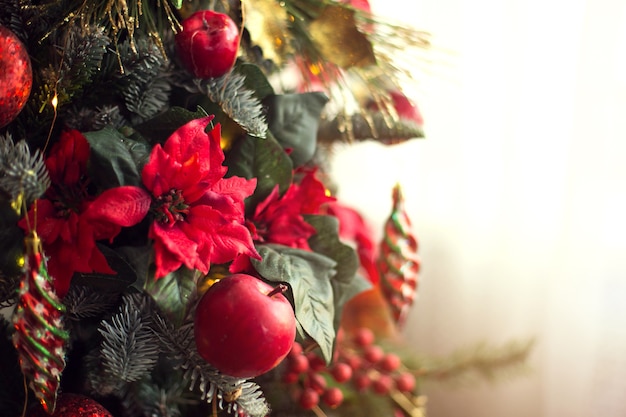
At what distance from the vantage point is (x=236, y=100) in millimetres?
465

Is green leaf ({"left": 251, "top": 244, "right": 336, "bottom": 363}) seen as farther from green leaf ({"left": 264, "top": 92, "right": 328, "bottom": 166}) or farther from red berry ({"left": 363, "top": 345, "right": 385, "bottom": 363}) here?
red berry ({"left": 363, "top": 345, "right": 385, "bottom": 363})

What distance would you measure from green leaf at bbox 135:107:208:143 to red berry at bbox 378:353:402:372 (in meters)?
0.39

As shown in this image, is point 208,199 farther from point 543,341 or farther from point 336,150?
point 543,341

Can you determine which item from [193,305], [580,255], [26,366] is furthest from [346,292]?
[580,255]

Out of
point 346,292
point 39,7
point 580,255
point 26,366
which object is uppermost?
point 39,7

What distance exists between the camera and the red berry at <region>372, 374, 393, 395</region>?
685 mm

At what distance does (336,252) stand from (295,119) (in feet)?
0.41

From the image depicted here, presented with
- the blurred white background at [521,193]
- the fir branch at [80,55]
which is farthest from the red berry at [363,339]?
the fir branch at [80,55]

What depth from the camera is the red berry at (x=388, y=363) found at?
0.70 metres

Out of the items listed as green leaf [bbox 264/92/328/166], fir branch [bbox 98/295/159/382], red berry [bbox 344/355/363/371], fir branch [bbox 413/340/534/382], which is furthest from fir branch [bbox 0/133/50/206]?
fir branch [bbox 413/340/534/382]

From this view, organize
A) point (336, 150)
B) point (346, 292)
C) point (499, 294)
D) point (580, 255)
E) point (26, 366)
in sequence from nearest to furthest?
point (26, 366)
point (346, 292)
point (336, 150)
point (580, 255)
point (499, 294)

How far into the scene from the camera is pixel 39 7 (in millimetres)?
417

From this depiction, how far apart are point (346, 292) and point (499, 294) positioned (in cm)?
45

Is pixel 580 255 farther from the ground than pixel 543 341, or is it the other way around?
pixel 580 255
